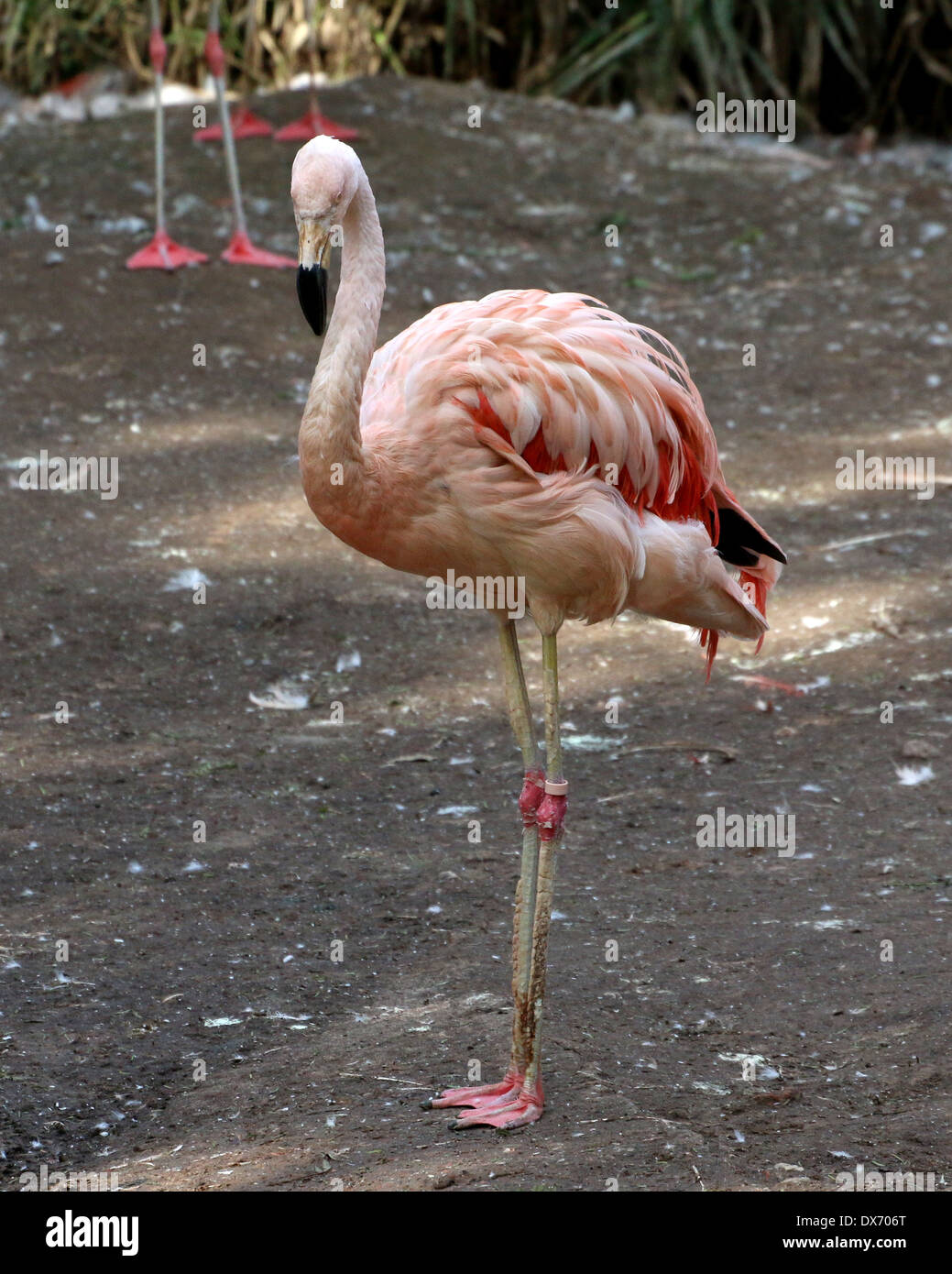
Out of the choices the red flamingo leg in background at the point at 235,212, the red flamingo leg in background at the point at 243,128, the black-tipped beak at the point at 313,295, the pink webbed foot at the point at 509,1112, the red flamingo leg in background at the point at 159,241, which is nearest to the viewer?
the black-tipped beak at the point at 313,295

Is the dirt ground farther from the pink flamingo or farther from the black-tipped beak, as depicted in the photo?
the black-tipped beak

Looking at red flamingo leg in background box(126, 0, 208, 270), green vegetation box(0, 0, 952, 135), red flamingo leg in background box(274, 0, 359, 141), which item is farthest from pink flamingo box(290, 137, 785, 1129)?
green vegetation box(0, 0, 952, 135)

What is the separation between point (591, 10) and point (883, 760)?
8.77 meters

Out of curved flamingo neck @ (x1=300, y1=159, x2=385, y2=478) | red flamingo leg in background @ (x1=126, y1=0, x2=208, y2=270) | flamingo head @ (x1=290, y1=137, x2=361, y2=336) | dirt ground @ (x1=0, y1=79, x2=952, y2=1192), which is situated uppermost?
flamingo head @ (x1=290, y1=137, x2=361, y2=336)

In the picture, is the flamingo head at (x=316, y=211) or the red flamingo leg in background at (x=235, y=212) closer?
the flamingo head at (x=316, y=211)

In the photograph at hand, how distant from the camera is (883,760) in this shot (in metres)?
4.83

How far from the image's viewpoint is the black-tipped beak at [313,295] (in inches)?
119

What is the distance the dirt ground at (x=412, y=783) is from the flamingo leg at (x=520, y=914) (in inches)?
3.5

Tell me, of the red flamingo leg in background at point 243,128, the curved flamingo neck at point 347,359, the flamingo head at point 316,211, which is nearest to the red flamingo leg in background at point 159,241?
the red flamingo leg in background at point 243,128

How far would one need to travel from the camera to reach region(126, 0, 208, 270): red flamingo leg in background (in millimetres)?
8195

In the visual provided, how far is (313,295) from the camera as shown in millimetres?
3018

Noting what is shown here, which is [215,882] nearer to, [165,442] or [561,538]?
[561,538]

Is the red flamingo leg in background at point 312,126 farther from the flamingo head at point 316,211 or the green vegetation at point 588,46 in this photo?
the flamingo head at point 316,211

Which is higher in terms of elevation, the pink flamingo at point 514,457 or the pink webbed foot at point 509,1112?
the pink flamingo at point 514,457
